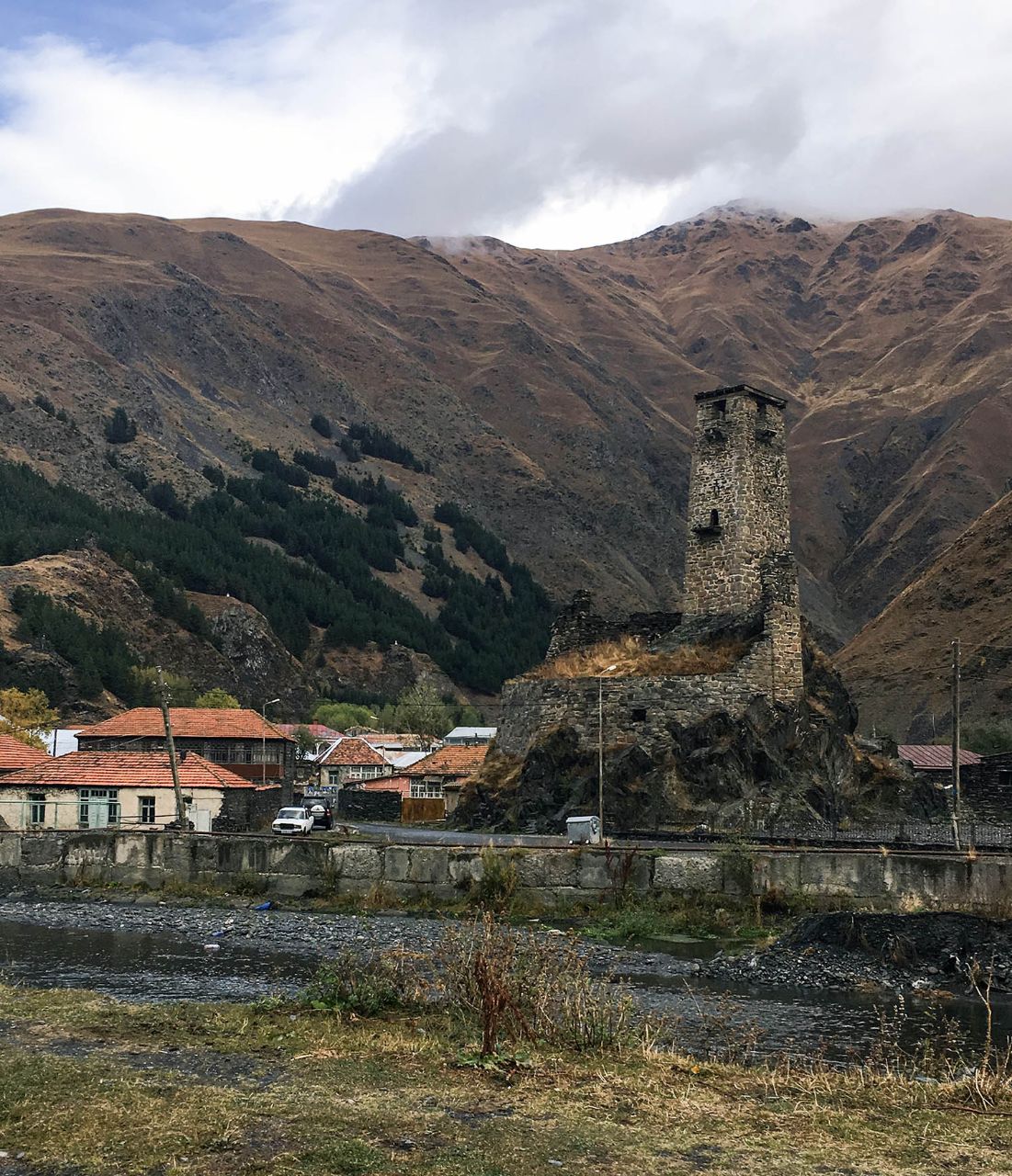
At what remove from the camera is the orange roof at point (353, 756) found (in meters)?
84.2

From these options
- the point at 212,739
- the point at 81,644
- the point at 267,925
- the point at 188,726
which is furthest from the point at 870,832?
the point at 81,644

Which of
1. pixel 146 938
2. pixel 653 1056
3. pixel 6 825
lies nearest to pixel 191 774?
pixel 6 825

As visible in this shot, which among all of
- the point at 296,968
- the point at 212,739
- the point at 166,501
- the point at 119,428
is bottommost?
the point at 296,968

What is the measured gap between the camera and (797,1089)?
12797mm

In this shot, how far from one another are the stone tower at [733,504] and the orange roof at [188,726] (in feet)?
98.1

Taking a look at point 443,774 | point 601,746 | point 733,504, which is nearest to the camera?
point 601,746

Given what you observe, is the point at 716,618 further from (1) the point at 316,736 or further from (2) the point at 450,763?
(1) the point at 316,736

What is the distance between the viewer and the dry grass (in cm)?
4406

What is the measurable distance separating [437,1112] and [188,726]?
196 feet

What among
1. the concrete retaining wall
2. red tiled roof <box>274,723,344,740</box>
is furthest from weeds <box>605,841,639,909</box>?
red tiled roof <box>274,723,344,740</box>

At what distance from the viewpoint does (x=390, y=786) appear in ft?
219

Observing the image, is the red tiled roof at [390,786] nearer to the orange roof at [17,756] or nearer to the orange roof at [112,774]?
the orange roof at [112,774]

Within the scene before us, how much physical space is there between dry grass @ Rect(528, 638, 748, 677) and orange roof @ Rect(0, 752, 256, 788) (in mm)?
12929

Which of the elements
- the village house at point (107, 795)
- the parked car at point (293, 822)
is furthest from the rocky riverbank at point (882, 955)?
the village house at point (107, 795)
